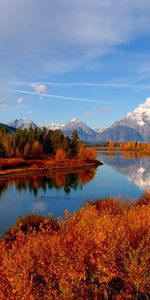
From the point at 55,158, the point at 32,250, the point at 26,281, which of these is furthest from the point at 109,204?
the point at 55,158

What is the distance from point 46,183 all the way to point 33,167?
28380mm

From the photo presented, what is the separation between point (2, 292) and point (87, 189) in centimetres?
6111

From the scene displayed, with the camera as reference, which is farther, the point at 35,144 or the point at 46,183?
the point at 35,144

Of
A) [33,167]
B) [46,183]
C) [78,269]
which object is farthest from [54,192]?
[78,269]

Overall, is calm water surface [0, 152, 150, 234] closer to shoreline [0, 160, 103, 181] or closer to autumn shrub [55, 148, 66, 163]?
shoreline [0, 160, 103, 181]

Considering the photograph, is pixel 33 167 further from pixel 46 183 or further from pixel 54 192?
pixel 54 192

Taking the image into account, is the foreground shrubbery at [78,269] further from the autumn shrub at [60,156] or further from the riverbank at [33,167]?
the autumn shrub at [60,156]

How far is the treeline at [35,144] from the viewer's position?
135 metres

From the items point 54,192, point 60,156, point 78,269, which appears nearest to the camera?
point 78,269

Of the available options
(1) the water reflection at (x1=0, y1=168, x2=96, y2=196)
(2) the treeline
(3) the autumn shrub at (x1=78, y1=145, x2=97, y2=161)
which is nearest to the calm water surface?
(1) the water reflection at (x1=0, y1=168, x2=96, y2=196)

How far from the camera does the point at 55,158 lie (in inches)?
5443

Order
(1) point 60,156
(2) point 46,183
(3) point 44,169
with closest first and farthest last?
1. (2) point 46,183
2. (3) point 44,169
3. (1) point 60,156

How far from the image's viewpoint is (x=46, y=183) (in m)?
82.7

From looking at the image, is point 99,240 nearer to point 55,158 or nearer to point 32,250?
point 32,250
